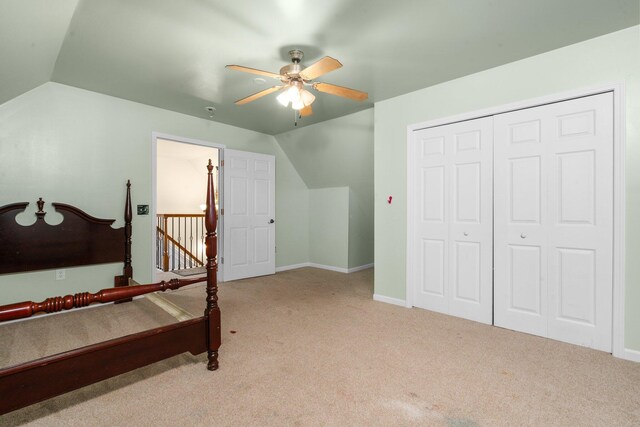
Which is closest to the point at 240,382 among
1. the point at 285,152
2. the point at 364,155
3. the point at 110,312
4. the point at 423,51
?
the point at 110,312

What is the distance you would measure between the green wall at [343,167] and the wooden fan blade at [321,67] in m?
1.91

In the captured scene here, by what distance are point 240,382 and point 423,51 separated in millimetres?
2954

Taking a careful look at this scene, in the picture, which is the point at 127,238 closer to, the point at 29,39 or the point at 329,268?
the point at 29,39

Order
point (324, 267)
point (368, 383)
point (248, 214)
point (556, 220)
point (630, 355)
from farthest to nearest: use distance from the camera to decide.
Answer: point (324, 267), point (248, 214), point (556, 220), point (630, 355), point (368, 383)

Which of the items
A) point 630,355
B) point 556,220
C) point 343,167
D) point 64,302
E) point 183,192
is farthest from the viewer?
point 183,192

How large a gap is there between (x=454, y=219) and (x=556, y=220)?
86cm

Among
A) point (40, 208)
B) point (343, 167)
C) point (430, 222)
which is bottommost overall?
point (430, 222)

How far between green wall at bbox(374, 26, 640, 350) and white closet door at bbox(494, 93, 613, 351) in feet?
0.41

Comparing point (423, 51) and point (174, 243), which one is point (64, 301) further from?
point (174, 243)

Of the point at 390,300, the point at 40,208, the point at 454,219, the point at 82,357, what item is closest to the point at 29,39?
the point at 40,208

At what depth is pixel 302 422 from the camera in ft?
5.25

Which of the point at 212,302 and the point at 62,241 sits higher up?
the point at 62,241

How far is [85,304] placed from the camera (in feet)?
5.22

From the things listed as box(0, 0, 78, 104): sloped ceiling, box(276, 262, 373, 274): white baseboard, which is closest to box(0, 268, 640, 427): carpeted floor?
box(0, 0, 78, 104): sloped ceiling
